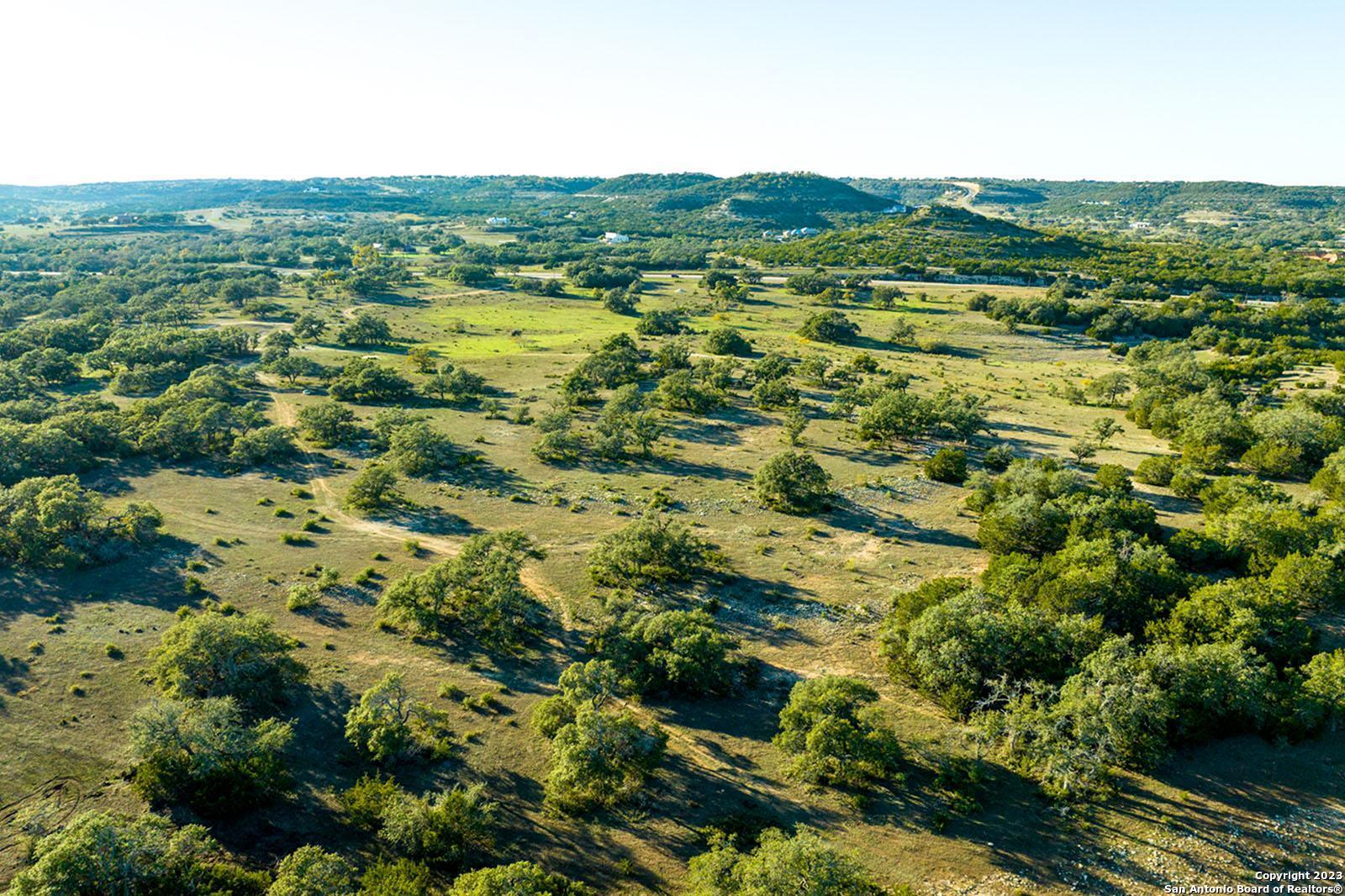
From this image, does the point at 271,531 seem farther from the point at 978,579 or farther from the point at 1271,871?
the point at 1271,871

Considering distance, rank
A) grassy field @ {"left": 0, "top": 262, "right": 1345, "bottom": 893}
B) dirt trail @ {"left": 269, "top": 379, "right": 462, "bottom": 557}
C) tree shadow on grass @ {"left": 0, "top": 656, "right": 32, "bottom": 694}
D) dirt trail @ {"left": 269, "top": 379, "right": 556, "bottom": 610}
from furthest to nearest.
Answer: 1. dirt trail @ {"left": 269, "top": 379, "right": 462, "bottom": 557}
2. dirt trail @ {"left": 269, "top": 379, "right": 556, "bottom": 610}
3. tree shadow on grass @ {"left": 0, "top": 656, "right": 32, "bottom": 694}
4. grassy field @ {"left": 0, "top": 262, "right": 1345, "bottom": 893}

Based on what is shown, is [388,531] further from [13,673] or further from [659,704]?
[659,704]

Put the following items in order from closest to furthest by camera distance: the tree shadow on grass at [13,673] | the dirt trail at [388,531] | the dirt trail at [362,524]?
the tree shadow on grass at [13,673]
the dirt trail at [388,531]
the dirt trail at [362,524]

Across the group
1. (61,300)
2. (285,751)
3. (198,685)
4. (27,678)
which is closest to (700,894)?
(285,751)

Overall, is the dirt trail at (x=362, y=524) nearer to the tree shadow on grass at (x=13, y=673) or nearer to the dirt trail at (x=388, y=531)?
the dirt trail at (x=388, y=531)

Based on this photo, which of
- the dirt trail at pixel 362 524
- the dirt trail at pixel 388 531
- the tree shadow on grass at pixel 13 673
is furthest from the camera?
the dirt trail at pixel 362 524

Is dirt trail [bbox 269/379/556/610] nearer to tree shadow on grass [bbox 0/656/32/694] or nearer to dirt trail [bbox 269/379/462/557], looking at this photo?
dirt trail [bbox 269/379/462/557]

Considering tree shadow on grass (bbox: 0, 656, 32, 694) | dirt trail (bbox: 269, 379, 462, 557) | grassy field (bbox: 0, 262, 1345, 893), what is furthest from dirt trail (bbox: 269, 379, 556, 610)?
tree shadow on grass (bbox: 0, 656, 32, 694)

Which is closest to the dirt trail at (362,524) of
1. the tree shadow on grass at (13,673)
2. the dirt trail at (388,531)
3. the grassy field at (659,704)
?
the dirt trail at (388,531)
